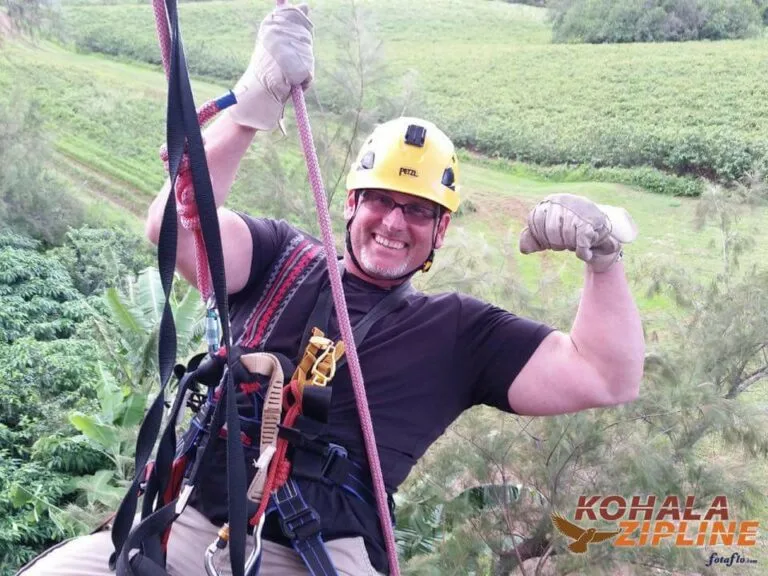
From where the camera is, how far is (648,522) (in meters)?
2.70

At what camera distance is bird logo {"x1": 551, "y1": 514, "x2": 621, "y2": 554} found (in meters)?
2.71

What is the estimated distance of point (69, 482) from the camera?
4418 mm

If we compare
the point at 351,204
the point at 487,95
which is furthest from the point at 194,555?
the point at 487,95

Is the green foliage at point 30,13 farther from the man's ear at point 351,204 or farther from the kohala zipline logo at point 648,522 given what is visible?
the kohala zipline logo at point 648,522

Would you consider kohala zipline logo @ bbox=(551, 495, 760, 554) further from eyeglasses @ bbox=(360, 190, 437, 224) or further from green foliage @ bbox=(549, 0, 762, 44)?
green foliage @ bbox=(549, 0, 762, 44)

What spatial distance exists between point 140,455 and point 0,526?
3383mm

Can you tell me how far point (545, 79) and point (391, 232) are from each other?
56.4ft

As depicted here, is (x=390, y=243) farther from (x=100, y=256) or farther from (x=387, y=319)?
(x=100, y=256)

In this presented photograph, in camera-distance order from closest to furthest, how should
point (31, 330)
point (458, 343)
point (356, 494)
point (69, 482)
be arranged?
point (356, 494) → point (458, 343) → point (69, 482) → point (31, 330)

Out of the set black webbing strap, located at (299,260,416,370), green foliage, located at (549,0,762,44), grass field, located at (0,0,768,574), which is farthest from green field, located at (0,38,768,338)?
green foliage, located at (549,0,762,44)

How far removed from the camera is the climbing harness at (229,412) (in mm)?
1062

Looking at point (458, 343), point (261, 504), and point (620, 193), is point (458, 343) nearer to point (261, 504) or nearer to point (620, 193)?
point (261, 504)

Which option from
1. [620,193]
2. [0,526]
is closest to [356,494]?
[0,526]

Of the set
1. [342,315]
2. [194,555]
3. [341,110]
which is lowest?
[194,555]
